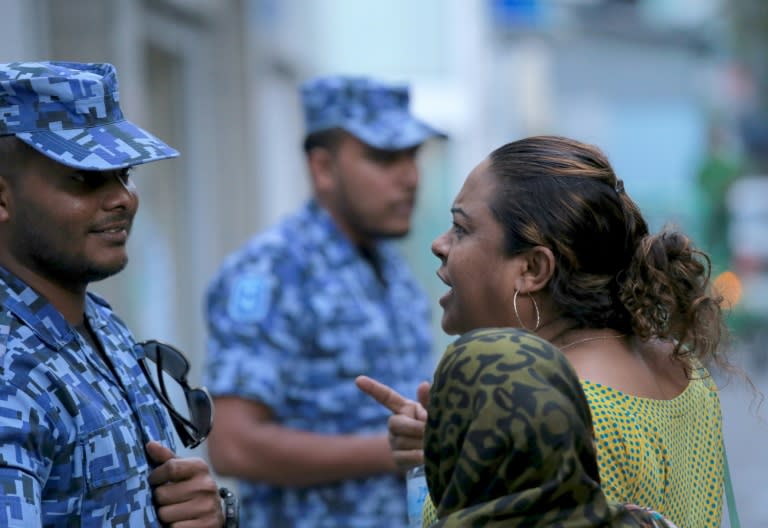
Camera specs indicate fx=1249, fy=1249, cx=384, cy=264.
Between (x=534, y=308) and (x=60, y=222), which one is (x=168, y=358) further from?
(x=534, y=308)

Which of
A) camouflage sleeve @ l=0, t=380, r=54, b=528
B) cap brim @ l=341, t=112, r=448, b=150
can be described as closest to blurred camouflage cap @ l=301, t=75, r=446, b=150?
cap brim @ l=341, t=112, r=448, b=150

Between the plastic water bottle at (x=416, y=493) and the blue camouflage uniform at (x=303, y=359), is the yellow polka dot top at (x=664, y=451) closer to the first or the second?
the plastic water bottle at (x=416, y=493)

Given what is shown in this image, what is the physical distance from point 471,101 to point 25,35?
954 cm

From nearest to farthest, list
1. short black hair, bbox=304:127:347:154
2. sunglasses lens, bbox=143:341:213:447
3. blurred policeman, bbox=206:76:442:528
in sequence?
1. sunglasses lens, bbox=143:341:213:447
2. blurred policeman, bbox=206:76:442:528
3. short black hair, bbox=304:127:347:154

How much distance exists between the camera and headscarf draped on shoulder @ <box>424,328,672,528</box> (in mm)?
1549

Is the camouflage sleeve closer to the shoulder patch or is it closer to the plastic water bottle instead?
the plastic water bottle

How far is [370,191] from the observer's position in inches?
146

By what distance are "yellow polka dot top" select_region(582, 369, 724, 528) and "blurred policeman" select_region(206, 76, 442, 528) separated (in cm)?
129

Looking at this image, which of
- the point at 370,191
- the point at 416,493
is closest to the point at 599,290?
the point at 416,493

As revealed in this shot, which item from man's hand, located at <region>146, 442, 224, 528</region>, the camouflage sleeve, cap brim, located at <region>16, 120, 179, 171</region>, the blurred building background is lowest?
the blurred building background

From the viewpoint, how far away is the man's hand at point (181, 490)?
217cm

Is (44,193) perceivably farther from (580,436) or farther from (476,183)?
(580,436)

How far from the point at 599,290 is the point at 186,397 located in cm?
82

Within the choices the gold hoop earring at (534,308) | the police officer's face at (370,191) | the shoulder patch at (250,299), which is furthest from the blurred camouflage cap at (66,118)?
the police officer's face at (370,191)
